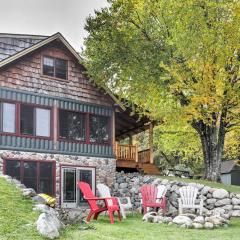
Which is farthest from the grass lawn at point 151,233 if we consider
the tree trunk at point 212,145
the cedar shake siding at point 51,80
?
the cedar shake siding at point 51,80

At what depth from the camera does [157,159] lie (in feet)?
120

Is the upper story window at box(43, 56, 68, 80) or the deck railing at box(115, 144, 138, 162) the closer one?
the upper story window at box(43, 56, 68, 80)

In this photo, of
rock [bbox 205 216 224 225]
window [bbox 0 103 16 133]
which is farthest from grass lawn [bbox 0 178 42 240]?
window [bbox 0 103 16 133]

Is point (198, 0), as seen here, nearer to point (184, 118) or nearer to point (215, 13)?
point (215, 13)

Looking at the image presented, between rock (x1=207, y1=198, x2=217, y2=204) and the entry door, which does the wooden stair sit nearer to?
the entry door

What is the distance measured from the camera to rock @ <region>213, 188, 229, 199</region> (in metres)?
16.6

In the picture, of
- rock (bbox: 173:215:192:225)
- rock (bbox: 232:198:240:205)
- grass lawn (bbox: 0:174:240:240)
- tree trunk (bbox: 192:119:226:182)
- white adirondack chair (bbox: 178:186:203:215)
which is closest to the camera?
grass lawn (bbox: 0:174:240:240)

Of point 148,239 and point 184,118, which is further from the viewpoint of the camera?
point 184,118

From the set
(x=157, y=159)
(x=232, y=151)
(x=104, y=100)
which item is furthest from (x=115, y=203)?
(x=157, y=159)

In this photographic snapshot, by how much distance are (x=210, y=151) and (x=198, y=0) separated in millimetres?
6404

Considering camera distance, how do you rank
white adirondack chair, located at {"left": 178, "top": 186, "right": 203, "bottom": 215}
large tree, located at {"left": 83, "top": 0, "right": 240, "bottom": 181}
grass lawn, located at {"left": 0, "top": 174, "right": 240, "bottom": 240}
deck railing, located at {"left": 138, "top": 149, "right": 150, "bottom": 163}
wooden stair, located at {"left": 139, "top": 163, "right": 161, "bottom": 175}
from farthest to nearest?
deck railing, located at {"left": 138, "top": 149, "right": 150, "bottom": 163} < wooden stair, located at {"left": 139, "top": 163, "right": 161, "bottom": 175} < large tree, located at {"left": 83, "top": 0, "right": 240, "bottom": 181} < white adirondack chair, located at {"left": 178, "top": 186, "right": 203, "bottom": 215} < grass lawn, located at {"left": 0, "top": 174, "right": 240, "bottom": 240}

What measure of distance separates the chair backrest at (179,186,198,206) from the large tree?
3.15 m

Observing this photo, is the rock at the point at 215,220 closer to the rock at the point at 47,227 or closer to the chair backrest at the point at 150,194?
the chair backrest at the point at 150,194

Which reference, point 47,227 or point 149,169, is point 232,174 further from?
→ point 47,227
